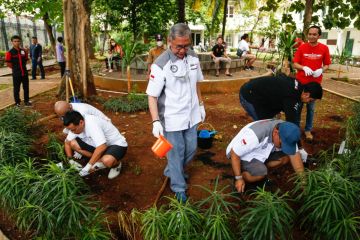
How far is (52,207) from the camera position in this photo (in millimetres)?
2494

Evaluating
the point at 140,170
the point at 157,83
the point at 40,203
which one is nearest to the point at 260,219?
the point at 157,83

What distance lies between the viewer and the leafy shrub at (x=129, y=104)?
6.59 m

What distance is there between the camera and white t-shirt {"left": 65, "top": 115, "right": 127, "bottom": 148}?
132 inches

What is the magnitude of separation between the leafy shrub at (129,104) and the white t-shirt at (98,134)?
2.84m

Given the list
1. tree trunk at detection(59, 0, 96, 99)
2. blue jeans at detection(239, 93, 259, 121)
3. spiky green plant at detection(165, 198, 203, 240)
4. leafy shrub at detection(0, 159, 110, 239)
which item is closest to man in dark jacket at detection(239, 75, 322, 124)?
blue jeans at detection(239, 93, 259, 121)

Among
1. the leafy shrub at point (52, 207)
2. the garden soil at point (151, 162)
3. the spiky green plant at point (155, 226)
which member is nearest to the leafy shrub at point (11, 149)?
the garden soil at point (151, 162)

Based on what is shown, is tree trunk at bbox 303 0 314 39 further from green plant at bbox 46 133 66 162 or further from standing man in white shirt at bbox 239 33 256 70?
green plant at bbox 46 133 66 162

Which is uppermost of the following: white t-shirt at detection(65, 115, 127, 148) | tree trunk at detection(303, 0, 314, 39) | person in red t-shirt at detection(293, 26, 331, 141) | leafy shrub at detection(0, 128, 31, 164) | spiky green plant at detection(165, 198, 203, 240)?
tree trunk at detection(303, 0, 314, 39)

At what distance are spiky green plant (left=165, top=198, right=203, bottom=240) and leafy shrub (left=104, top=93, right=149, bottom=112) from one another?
14.2 ft

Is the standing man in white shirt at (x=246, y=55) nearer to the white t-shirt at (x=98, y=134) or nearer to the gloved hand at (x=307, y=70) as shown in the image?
the gloved hand at (x=307, y=70)

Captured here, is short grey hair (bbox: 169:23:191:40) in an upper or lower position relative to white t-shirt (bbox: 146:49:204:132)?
upper

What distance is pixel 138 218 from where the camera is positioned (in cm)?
267

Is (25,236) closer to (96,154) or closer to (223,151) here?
(96,154)

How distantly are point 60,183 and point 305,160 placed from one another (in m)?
2.68
